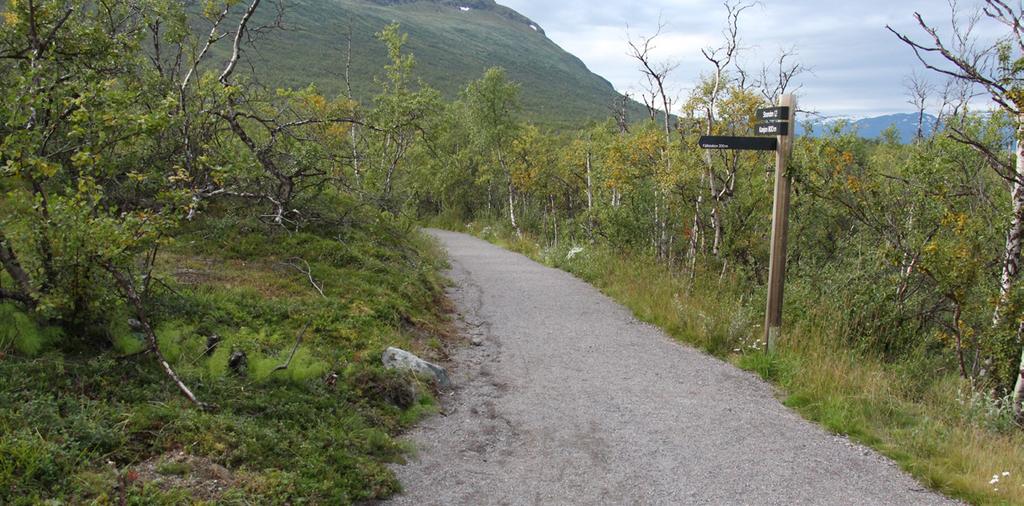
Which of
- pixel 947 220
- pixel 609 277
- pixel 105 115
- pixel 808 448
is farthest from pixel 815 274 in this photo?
pixel 105 115

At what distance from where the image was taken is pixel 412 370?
6668 mm

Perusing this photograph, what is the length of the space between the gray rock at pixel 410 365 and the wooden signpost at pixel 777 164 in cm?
397

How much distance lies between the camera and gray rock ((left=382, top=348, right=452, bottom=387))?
6699 millimetres

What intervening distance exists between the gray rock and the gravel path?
0.88ft

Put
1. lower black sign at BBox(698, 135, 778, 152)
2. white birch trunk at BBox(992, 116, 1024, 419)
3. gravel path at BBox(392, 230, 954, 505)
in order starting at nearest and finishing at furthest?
gravel path at BBox(392, 230, 954, 505), white birch trunk at BBox(992, 116, 1024, 419), lower black sign at BBox(698, 135, 778, 152)

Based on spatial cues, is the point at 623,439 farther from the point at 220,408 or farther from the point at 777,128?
the point at 777,128

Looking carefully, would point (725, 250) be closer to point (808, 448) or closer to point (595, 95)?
point (808, 448)

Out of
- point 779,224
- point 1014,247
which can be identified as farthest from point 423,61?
point 1014,247

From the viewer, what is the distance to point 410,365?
6746mm

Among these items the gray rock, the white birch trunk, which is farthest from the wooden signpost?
the gray rock

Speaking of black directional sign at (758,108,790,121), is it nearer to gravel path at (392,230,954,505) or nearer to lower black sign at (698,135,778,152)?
lower black sign at (698,135,778,152)

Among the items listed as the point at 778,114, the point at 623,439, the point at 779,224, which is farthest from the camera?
the point at 779,224

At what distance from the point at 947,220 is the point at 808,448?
3.46m

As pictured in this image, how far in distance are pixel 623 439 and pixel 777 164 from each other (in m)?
4.02
